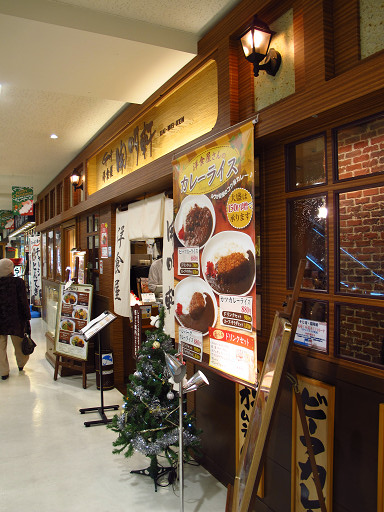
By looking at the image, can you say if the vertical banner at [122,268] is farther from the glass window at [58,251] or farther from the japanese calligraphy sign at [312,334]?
the glass window at [58,251]

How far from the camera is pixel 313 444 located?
7.82ft

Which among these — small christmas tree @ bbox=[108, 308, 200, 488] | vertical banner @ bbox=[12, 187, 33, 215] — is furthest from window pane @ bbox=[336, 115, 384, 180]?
vertical banner @ bbox=[12, 187, 33, 215]

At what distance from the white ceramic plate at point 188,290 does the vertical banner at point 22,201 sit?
5.87 meters

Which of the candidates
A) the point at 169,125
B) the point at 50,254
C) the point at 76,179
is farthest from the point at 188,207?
the point at 50,254

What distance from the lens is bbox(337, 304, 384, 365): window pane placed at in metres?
2.10

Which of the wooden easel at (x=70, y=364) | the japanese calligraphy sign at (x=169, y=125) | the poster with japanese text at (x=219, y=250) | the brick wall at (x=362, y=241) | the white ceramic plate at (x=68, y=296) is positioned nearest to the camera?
the brick wall at (x=362, y=241)

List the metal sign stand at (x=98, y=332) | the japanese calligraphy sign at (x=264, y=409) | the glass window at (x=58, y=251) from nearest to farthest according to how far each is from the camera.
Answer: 1. the japanese calligraphy sign at (x=264, y=409)
2. the metal sign stand at (x=98, y=332)
3. the glass window at (x=58, y=251)

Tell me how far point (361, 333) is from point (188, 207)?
5.45 ft

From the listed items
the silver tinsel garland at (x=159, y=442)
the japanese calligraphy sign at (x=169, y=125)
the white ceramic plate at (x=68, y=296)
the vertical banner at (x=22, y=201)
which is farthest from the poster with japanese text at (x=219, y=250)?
the vertical banner at (x=22, y=201)

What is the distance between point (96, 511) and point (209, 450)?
0.99 meters

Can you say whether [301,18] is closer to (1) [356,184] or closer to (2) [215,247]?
(1) [356,184]

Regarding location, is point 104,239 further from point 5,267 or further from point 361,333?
point 361,333

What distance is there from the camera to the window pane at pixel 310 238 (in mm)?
2412

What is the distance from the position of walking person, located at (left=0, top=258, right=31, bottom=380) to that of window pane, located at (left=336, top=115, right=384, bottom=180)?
5422mm
